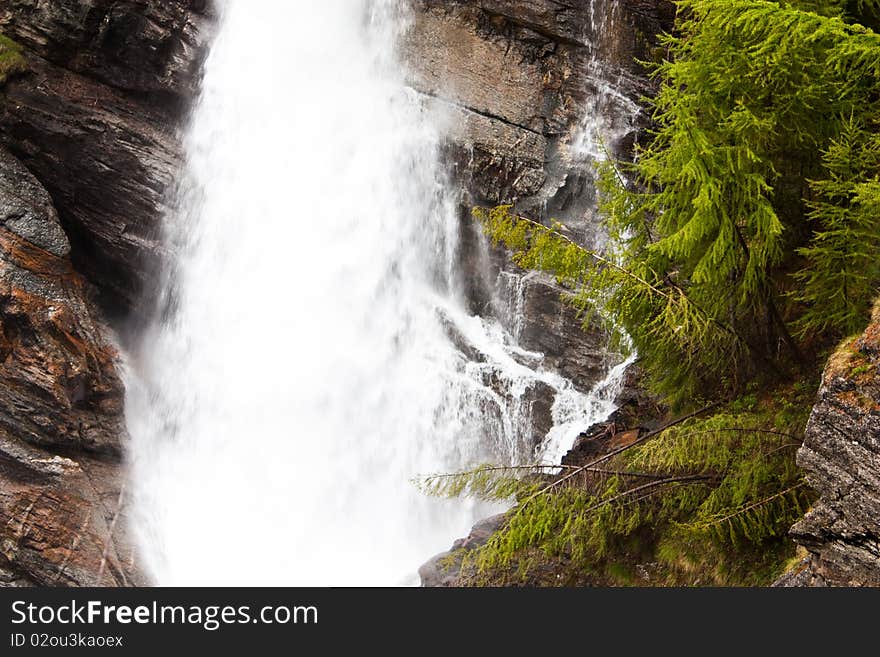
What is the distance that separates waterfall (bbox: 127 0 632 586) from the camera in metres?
14.9

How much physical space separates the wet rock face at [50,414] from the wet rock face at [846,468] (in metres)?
11.1

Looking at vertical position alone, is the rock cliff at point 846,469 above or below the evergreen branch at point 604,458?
below

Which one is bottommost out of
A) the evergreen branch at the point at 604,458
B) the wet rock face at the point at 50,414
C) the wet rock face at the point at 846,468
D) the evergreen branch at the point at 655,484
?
the wet rock face at the point at 846,468

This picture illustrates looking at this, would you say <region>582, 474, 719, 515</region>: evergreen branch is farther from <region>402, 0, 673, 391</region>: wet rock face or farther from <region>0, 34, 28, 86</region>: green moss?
<region>0, 34, 28, 86</region>: green moss

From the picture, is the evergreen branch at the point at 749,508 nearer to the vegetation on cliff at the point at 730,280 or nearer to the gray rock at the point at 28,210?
the vegetation on cliff at the point at 730,280

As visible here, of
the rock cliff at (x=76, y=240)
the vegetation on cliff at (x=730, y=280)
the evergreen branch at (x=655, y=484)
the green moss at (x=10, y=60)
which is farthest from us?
the green moss at (x=10, y=60)

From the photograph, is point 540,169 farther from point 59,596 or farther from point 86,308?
point 59,596

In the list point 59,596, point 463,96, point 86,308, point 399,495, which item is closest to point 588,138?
point 463,96

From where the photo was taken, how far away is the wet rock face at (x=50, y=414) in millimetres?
13531

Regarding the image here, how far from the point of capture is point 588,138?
673 inches

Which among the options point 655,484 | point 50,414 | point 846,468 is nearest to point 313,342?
point 50,414

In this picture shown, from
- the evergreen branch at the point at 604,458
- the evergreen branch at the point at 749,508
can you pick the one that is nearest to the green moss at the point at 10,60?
the evergreen branch at the point at 604,458

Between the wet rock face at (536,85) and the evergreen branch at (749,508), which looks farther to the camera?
the wet rock face at (536,85)

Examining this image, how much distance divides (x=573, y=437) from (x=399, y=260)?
540 centimetres
